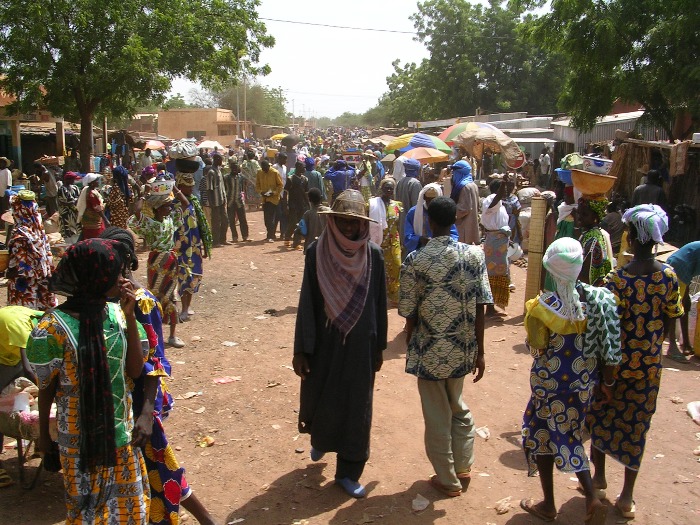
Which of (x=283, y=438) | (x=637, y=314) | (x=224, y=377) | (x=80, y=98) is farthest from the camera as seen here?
(x=80, y=98)

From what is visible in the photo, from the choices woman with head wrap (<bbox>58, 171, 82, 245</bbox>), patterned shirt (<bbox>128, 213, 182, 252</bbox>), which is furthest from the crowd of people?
woman with head wrap (<bbox>58, 171, 82, 245</bbox>)

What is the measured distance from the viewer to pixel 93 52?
16.7 m

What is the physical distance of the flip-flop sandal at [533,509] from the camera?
3.78 metres

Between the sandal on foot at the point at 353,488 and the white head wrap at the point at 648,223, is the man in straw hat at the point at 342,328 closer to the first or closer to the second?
the sandal on foot at the point at 353,488

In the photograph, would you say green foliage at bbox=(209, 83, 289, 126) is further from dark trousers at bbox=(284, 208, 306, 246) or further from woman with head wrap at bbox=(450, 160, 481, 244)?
woman with head wrap at bbox=(450, 160, 481, 244)

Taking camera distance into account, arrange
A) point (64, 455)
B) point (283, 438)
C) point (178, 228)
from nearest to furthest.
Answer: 1. point (64, 455)
2. point (283, 438)
3. point (178, 228)

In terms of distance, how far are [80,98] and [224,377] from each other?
→ 13811mm

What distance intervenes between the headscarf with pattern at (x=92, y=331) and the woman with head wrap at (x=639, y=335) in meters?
2.67

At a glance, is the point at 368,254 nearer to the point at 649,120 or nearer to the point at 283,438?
the point at 283,438

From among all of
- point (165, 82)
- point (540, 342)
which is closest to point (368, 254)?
point (540, 342)

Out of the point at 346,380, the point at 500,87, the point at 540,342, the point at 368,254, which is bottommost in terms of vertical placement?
the point at 346,380

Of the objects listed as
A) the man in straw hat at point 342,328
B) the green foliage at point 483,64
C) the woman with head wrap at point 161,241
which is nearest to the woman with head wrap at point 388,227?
the woman with head wrap at point 161,241

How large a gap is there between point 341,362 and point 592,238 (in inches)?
89.8

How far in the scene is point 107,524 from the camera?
8.91ft
